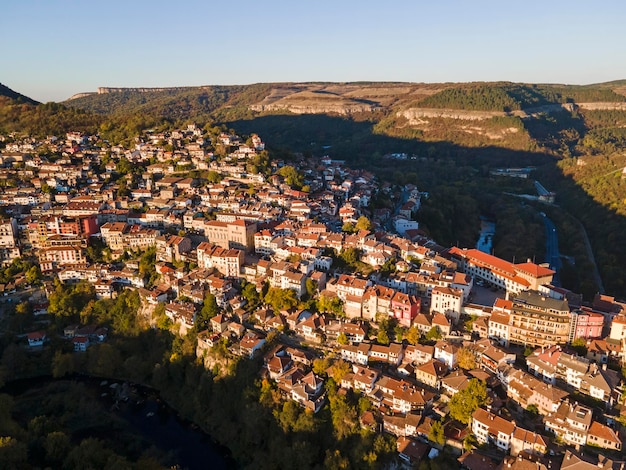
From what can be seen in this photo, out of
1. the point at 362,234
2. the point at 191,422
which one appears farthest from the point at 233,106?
the point at 191,422

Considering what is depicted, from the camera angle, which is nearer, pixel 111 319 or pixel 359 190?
pixel 111 319

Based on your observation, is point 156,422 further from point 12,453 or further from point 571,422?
point 571,422

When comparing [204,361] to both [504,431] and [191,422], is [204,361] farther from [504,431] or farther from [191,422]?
[504,431]

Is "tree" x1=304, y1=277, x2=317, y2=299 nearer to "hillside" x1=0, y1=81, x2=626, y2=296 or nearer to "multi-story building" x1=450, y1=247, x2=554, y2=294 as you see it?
"multi-story building" x1=450, y1=247, x2=554, y2=294

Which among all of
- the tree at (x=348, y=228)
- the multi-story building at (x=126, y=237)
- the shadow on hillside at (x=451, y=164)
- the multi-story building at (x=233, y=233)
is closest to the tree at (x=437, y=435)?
the tree at (x=348, y=228)

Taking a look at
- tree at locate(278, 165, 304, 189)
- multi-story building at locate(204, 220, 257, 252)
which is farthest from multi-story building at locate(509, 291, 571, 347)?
tree at locate(278, 165, 304, 189)

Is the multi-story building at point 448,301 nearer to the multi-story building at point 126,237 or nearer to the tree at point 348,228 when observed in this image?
the tree at point 348,228

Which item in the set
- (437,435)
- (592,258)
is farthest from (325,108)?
(437,435)
